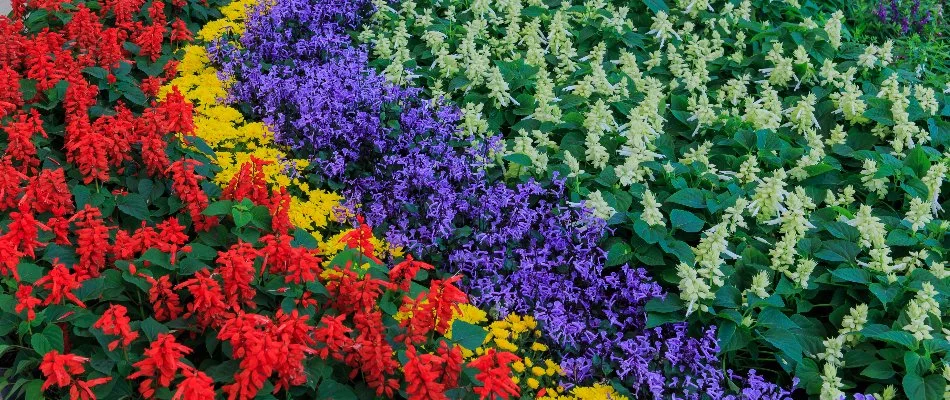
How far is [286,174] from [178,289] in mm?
1208

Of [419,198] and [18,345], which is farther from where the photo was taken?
[419,198]

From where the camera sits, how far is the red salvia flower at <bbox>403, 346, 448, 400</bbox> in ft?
10.0

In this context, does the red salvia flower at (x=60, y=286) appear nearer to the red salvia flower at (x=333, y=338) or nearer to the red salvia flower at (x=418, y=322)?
the red salvia flower at (x=333, y=338)

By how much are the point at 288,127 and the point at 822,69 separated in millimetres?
3321

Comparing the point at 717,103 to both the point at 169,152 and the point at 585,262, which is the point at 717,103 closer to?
the point at 585,262

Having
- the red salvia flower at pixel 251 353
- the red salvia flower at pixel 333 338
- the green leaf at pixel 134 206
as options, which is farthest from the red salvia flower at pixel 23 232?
the red salvia flower at pixel 333 338

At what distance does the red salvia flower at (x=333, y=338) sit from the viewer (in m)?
3.24

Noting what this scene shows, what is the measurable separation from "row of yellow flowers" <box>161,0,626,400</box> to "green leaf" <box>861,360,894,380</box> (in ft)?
3.36

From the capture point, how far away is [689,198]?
4496 mm

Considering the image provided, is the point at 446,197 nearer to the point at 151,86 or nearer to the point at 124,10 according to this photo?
the point at 151,86

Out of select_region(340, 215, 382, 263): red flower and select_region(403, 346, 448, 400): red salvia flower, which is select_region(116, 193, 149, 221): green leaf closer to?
select_region(340, 215, 382, 263): red flower

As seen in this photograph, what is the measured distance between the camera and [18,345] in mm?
3377

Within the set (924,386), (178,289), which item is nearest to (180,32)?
(178,289)

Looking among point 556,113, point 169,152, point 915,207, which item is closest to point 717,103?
point 556,113
